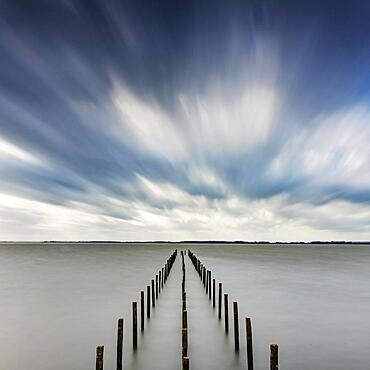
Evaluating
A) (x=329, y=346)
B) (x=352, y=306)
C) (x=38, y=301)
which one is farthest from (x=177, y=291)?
(x=329, y=346)

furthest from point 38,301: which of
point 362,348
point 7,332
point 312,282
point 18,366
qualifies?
point 312,282

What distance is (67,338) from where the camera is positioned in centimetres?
1455

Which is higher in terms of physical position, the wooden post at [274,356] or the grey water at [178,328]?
the wooden post at [274,356]

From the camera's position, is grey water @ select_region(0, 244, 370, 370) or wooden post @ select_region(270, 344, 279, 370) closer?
wooden post @ select_region(270, 344, 279, 370)

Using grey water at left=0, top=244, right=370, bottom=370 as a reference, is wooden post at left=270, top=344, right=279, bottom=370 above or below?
above

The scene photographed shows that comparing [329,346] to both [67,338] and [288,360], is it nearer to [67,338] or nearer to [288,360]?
[288,360]

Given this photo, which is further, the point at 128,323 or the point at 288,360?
the point at 128,323

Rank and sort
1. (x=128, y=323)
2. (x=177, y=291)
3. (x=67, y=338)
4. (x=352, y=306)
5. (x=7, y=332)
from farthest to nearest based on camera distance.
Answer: (x=177, y=291) → (x=352, y=306) → (x=128, y=323) → (x=7, y=332) → (x=67, y=338)

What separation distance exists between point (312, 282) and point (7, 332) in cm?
2589

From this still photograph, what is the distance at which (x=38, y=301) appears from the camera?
23000mm

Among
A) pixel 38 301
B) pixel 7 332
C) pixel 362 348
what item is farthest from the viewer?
pixel 38 301

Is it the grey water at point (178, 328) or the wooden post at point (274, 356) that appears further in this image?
the grey water at point (178, 328)

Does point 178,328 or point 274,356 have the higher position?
point 274,356

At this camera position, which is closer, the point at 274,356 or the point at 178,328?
the point at 274,356
